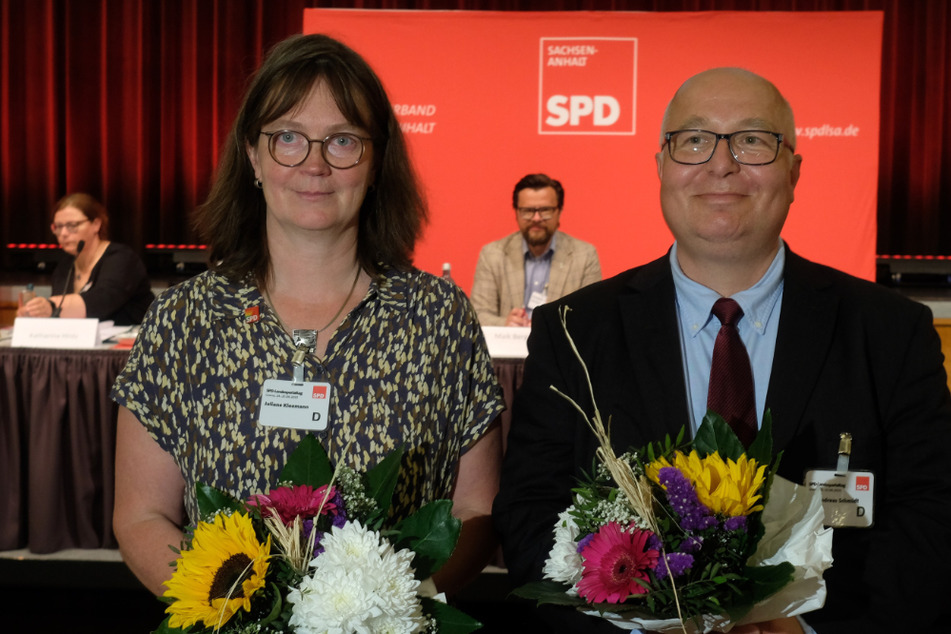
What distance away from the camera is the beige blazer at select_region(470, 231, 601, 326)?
5.61 metres

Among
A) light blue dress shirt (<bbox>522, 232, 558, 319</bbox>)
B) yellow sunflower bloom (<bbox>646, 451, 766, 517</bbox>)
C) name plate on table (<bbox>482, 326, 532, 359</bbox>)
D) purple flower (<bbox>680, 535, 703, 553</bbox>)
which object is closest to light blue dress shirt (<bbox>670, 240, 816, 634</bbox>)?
yellow sunflower bloom (<bbox>646, 451, 766, 517</bbox>)

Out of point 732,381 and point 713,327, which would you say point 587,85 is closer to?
point 713,327

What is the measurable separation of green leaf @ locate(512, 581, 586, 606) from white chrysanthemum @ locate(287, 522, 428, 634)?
0.17m

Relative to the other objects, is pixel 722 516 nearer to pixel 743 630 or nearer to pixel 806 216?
pixel 743 630

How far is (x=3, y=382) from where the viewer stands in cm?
385

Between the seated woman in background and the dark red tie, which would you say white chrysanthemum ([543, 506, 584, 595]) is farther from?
the seated woman in background

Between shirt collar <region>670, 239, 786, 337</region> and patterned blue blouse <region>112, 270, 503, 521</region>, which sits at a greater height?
shirt collar <region>670, 239, 786, 337</region>

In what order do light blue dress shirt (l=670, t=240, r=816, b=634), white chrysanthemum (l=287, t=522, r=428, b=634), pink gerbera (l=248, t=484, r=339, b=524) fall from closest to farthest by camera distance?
white chrysanthemum (l=287, t=522, r=428, b=634) < pink gerbera (l=248, t=484, r=339, b=524) < light blue dress shirt (l=670, t=240, r=816, b=634)

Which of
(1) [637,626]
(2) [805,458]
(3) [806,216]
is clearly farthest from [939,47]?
(1) [637,626]

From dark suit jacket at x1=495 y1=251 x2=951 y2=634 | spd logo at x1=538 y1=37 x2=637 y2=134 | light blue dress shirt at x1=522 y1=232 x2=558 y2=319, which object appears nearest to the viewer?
dark suit jacket at x1=495 y1=251 x2=951 y2=634

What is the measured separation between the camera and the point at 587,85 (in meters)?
6.61

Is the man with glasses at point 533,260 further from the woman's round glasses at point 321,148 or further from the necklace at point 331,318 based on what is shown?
the woman's round glasses at point 321,148

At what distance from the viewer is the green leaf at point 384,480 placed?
129 centimetres

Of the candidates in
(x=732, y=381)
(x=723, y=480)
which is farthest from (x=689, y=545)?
(x=732, y=381)
